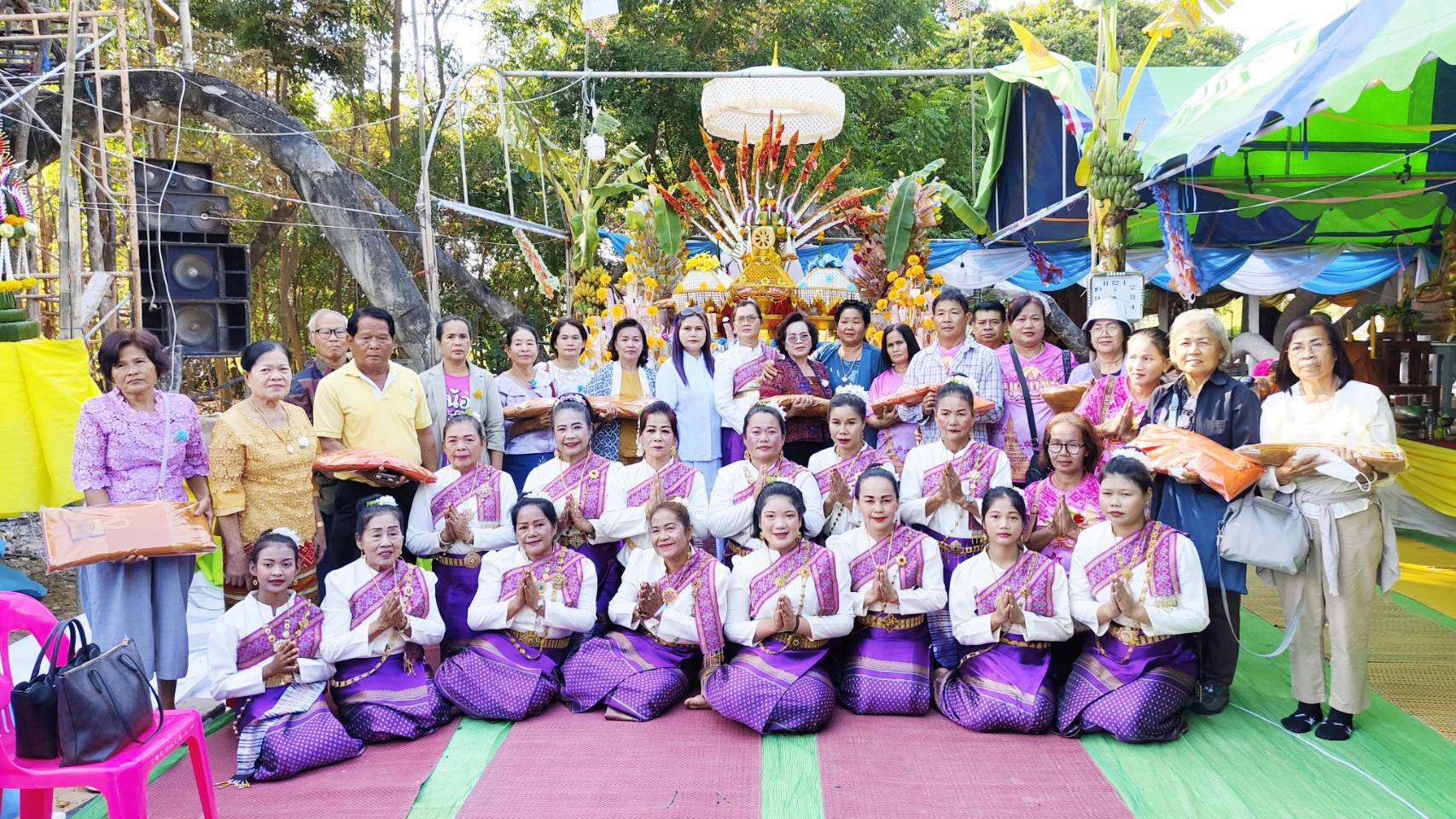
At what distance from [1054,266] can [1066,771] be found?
8.32 metres

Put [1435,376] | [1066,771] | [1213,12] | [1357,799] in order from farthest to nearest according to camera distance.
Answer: [1435,376] < [1213,12] < [1066,771] < [1357,799]

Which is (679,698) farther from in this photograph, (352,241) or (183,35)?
(183,35)

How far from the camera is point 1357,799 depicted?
2.86m

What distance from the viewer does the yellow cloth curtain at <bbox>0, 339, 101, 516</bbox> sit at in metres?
4.90

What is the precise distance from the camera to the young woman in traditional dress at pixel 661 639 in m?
3.51

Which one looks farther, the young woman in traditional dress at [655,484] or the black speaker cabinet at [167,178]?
the black speaker cabinet at [167,178]

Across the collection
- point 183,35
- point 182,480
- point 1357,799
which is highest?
point 183,35

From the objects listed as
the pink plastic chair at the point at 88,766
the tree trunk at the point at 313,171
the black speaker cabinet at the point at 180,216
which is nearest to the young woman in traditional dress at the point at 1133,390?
the pink plastic chair at the point at 88,766

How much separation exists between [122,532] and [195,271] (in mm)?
6146

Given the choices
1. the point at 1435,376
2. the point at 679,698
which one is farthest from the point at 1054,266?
the point at 679,698

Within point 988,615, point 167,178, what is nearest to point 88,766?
point 988,615

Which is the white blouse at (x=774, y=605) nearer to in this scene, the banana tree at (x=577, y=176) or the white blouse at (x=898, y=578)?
the white blouse at (x=898, y=578)

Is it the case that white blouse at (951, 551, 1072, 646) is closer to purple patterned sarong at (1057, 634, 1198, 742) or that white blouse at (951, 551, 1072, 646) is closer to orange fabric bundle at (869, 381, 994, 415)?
purple patterned sarong at (1057, 634, 1198, 742)

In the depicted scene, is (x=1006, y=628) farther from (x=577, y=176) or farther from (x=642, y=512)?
(x=577, y=176)
